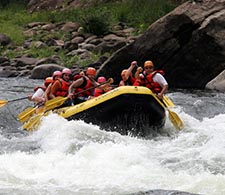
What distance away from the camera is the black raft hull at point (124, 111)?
30.6 ft

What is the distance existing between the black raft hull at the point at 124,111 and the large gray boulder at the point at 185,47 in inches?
270

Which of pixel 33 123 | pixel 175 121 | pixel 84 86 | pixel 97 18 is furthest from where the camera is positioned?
pixel 97 18

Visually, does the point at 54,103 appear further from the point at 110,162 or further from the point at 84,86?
the point at 110,162

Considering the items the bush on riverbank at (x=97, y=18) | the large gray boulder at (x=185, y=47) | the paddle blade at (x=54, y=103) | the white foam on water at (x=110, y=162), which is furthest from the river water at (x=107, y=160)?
the bush on riverbank at (x=97, y=18)

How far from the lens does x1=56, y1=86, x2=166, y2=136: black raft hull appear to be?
367 inches

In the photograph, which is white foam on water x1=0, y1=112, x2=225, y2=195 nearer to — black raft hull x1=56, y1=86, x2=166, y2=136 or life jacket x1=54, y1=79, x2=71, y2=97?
black raft hull x1=56, y1=86, x2=166, y2=136

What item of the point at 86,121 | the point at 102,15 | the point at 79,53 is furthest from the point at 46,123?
the point at 102,15

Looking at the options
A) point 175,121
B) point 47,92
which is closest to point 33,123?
point 47,92

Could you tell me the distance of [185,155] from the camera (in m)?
7.93

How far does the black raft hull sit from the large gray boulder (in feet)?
22.5

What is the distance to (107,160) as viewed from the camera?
7383 millimetres

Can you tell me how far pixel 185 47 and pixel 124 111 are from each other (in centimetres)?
758

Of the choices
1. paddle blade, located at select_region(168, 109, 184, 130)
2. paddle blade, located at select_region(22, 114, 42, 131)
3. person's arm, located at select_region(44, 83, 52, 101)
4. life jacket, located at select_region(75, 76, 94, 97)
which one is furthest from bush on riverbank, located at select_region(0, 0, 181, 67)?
paddle blade, located at select_region(168, 109, 184, 130)

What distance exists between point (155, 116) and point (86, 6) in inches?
899
